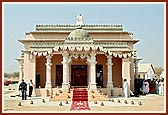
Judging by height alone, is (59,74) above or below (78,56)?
below

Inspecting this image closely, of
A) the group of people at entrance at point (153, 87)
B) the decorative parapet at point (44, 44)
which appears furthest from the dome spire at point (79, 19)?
the group of people at entrance at point (153, 87)

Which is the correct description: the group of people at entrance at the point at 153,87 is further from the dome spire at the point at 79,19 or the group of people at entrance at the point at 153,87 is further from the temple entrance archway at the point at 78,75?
the dome spire at the point at 79,19

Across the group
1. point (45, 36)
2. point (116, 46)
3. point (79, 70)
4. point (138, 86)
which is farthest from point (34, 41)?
point (138, 86)

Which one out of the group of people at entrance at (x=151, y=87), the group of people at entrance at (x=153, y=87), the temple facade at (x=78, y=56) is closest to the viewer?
the temple facade at (x=78, y=56)

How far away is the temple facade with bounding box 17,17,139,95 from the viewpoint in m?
19.2

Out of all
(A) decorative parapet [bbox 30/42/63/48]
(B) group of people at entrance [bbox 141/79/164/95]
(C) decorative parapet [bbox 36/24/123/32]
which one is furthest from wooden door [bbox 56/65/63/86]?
(B) group of people at entrance [bbox 141/79/164/95]

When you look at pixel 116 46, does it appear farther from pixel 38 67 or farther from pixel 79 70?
pixel 38 67

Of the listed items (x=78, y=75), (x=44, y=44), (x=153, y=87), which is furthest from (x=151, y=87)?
(x=44, y=44)

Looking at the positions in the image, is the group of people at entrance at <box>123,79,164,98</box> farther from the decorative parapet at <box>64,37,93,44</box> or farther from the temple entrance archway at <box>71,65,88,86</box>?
the temple entrance archway at <box>71,65,88,86</box>

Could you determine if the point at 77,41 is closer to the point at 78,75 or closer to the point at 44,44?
the point at 44,44

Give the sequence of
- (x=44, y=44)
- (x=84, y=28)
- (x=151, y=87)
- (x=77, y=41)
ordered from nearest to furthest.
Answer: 1. (x=77, y=41)
2. (x=44, y=44)
3. (x=84, y=28)
4. (x=151, y=87)

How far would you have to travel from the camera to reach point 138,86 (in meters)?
23.0

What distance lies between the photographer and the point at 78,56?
1945cm

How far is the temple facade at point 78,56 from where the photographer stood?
19250 mm
